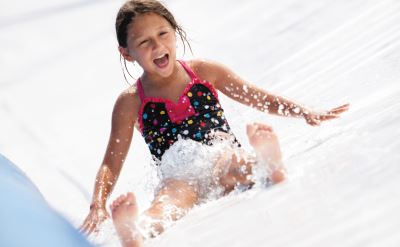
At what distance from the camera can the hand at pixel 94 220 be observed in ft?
5.25

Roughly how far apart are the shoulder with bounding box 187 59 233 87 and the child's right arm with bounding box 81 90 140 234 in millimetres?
176

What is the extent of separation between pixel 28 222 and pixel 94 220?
429mm

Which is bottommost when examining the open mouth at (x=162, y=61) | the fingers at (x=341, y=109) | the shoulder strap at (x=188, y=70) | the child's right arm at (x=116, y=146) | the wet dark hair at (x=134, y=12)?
the fingers at (x=341, y=109)

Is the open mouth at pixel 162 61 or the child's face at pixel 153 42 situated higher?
the child's face at pixel 153 42

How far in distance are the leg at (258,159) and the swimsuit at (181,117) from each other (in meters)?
0.24

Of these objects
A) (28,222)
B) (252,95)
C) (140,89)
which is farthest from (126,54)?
(28,222)

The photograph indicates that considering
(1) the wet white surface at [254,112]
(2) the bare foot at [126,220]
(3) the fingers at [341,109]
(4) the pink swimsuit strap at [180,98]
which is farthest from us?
(4) the pink swimsuit strap at [180,98]

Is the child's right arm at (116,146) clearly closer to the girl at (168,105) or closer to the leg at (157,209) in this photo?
the girl at (168,105)

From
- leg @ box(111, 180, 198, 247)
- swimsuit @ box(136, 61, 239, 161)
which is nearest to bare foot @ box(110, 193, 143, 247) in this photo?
leg @ box(111, 180, 198, 247)

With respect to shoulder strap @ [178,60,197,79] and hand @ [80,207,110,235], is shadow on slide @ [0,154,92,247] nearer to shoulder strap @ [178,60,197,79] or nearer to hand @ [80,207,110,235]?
hand @ [80,207,110,235]

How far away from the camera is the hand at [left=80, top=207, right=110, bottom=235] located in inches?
63.0

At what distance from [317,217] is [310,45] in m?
2.04

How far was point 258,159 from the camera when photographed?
1431mm

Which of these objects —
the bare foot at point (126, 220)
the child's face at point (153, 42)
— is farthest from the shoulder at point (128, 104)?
the bare foot at point (126, 220)
